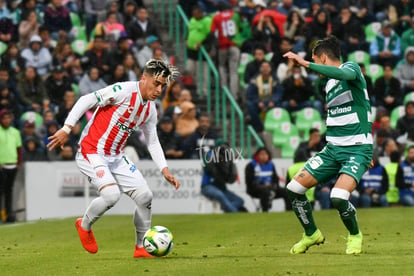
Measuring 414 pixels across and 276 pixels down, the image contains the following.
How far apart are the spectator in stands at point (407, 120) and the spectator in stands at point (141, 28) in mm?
6849

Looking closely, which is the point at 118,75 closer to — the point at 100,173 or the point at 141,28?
the point at 141,28

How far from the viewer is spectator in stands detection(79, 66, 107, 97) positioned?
86.8 ft

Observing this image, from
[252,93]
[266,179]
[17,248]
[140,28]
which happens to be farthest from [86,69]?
[17,248]

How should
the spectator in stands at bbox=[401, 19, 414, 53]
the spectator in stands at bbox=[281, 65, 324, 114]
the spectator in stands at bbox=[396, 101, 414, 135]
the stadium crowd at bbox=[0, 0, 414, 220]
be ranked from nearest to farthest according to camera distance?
1. the stadium crowd at bbox=[0, 0, 414, 220]
2. the spectator in stands at bbox=[396, 101, 414, 135]
3. the spectator in stands at bbox=[281, 65, 324, 114]
4. the spectator in stands at bbox=[401, 19, 414, 53]

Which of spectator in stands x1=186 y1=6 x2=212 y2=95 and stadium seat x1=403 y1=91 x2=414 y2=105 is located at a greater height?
spectator in stands x1=186 y1=6 x2=212 y2=95

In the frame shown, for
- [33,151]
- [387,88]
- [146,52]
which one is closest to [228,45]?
[146,52]

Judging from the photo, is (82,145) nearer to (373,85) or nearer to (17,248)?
(17,248)

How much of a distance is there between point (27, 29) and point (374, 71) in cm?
899

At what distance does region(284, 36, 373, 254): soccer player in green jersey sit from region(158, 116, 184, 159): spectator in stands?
476 inches

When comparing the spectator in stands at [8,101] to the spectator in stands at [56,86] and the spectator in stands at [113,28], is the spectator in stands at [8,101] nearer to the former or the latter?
the spectator in stands at [56,86]

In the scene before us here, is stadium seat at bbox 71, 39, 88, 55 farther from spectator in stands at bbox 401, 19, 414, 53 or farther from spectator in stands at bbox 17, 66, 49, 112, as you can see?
spectator in stands at bbox 401, 19, 414, 53

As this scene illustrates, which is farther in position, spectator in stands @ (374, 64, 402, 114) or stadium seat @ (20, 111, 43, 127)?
spectator in stands @ (374, 64, 402, 114)

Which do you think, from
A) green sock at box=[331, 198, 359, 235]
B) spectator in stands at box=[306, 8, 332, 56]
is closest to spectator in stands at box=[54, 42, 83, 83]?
spectator in stands at box=[306, 8, 332, 56]

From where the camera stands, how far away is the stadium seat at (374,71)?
2861 centimetres
